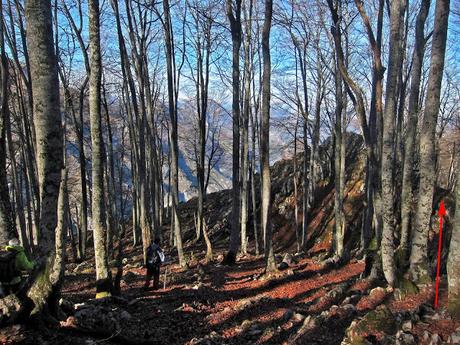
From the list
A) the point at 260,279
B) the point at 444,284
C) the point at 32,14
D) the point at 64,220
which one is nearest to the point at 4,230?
the point at 64,220

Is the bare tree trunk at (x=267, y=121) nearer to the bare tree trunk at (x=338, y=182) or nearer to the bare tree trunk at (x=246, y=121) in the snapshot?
the bare tree trunk at (x=338, y=182)

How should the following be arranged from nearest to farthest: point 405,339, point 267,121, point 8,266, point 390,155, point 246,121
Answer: point 405,339, point 8,266, point 390,155, point 267,121, point 246,121

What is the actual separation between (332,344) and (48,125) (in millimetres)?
5296

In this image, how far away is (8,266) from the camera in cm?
585

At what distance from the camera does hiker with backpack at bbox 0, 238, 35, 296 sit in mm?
5602

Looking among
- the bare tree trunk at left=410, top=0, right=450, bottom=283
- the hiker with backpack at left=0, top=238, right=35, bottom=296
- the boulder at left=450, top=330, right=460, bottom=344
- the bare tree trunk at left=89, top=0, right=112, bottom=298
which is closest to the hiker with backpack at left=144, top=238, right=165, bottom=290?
the bare tree trunk at left=89, top=0, right=112, bottom=298

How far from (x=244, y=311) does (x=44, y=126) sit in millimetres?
5638

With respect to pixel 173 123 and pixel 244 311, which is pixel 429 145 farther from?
pixel 173 123

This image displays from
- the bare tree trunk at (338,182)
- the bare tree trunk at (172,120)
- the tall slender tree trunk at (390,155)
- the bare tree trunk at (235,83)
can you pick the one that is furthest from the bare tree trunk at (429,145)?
the bare tree trunk at (172,120)

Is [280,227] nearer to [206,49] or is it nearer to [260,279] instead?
[206,49]

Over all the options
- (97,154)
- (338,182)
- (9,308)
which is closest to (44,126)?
(9,308)

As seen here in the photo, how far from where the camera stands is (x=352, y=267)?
1283cm

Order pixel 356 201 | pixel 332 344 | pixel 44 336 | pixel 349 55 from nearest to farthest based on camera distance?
1. pixel 44 336
2. pixel 332 344
3. pixel 349 55
4. pixel 356 201

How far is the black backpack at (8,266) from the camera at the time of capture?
5.71 m
